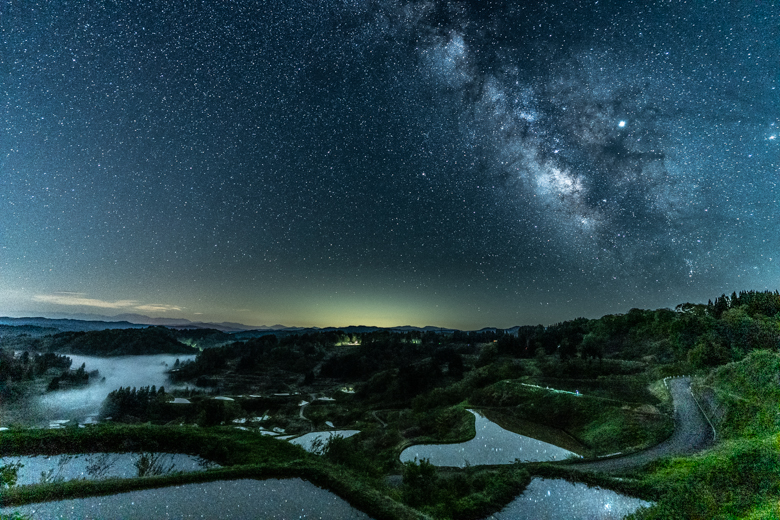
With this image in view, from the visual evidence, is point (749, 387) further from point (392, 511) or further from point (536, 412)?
point (392, 511)

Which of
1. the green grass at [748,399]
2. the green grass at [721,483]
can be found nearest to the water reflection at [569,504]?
the green grass at [721,483]

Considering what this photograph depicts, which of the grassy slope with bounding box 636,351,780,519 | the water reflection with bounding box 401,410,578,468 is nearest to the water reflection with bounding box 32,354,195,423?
the water reflection with bounding box 401,410,578,468

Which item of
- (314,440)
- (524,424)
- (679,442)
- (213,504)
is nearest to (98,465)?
(213,504)

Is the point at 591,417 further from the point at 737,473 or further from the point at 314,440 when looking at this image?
the point at 314,440

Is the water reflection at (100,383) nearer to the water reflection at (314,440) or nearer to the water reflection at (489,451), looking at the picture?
the water reflection at (314,440)

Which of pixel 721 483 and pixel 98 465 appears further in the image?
pixel 98 465

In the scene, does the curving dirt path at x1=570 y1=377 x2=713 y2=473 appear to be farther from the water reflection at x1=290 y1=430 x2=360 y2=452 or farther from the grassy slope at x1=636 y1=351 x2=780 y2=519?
the water reflection at x1=290 y1=430 x2=360 y2=452
